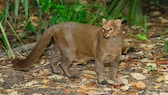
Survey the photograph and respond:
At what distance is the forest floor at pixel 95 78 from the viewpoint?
14.6 feet

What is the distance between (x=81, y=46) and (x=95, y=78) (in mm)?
354

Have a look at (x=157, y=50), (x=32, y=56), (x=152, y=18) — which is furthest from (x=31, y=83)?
(x=152, y=18)

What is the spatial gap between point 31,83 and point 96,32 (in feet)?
2.66

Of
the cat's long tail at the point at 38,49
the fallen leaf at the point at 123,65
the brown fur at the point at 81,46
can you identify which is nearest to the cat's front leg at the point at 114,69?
the brown fur at the point at 81,46

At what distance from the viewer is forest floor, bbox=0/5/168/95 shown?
4457 millimetres

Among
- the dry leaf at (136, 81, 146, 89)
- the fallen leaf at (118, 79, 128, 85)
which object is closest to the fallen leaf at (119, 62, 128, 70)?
the fallen leaf at (118, 79, 128, 85)

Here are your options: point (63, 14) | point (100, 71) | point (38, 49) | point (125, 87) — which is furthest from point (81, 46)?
point (63, 14)

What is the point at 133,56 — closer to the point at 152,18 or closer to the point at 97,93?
the point at 97,93

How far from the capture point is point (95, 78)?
15.6 ft

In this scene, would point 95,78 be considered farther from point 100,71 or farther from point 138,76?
point 138,76

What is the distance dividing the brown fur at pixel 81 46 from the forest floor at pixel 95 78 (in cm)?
13

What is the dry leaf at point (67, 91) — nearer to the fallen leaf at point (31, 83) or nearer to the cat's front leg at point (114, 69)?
the fallen leaf at point (31, 83)

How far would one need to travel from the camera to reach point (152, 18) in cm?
709

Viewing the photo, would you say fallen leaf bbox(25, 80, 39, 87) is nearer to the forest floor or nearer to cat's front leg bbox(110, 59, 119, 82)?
the forest floor
